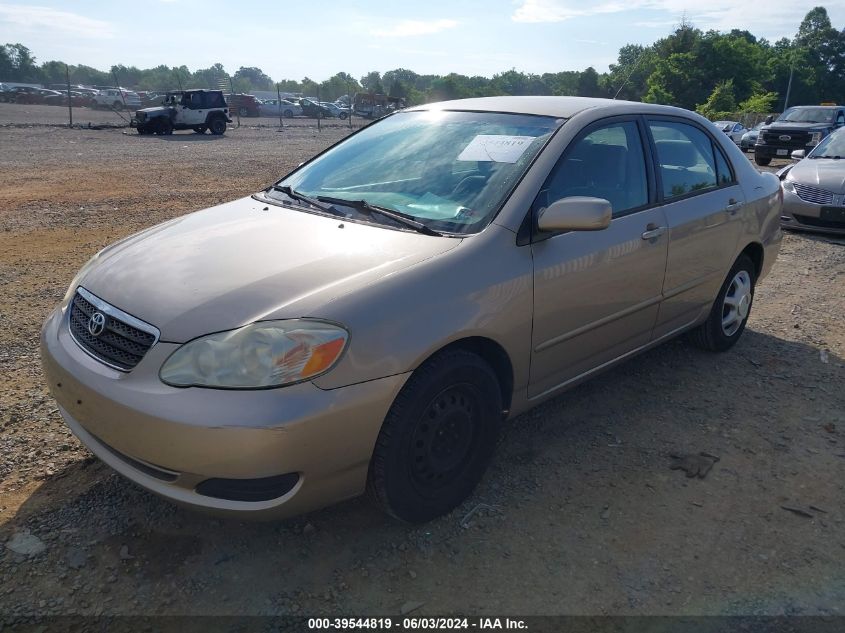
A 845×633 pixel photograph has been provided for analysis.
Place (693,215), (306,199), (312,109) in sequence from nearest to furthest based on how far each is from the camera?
(306,199)
(693,215)
(312,109)

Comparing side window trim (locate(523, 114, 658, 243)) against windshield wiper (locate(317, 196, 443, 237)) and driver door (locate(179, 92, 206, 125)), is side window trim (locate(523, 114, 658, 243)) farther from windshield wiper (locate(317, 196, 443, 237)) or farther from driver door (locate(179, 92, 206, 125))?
driver door (locate(179, 92, 206, 125))

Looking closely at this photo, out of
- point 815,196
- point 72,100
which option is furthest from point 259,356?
point 72,100

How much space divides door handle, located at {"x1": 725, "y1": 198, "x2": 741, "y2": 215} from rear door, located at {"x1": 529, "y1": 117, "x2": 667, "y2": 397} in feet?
2.84

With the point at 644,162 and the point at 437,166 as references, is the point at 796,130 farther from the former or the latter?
the point at 437,166

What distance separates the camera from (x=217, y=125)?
86.4 feet

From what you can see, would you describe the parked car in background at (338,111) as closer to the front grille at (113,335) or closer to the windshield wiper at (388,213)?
the windshield wiper at (388,213)

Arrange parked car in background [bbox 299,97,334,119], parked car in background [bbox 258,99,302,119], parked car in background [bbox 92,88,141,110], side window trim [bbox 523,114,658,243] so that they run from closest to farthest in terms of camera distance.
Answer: side window trim [bbox 523,114,658,243]
parked car in background [bbox 92,88,141,110]
parked car in background [bbox 299,97,334,119]
parked car in background [bbox 258,99,302,119]

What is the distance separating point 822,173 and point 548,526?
8.29 meters

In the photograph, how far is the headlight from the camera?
222 centimetres

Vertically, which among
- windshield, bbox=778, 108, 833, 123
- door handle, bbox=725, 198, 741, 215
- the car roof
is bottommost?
door handle, bbox=725, 198, 741, 215

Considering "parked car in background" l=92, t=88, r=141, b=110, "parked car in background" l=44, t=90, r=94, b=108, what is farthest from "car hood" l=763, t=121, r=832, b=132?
"parked car in background" l=44, t=90, r=94, b=108

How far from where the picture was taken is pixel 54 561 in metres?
2.48

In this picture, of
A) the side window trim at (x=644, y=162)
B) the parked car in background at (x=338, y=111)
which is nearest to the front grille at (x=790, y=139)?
the side window trim at (x=644, y=162)

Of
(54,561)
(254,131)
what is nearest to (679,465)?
(54,561)
